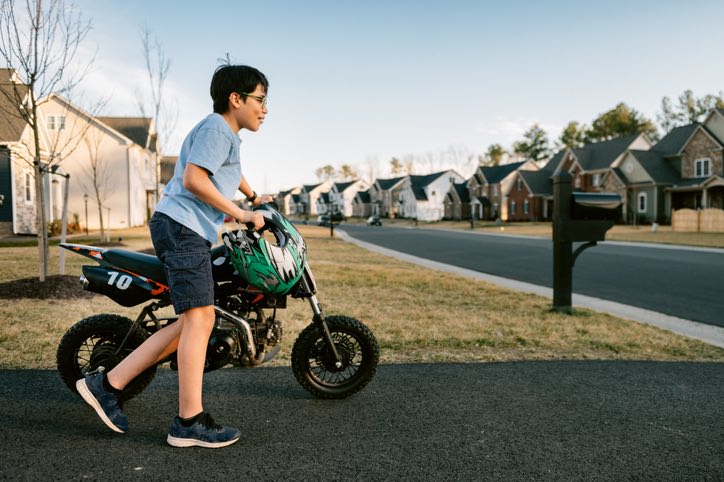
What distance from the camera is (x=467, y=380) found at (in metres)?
3.93

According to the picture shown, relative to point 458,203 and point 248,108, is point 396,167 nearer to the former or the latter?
point 458,203

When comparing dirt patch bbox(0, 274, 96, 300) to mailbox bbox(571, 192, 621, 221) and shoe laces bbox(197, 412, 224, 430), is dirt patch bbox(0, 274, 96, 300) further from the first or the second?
mailbox bbox(571, 192, 621, 221)

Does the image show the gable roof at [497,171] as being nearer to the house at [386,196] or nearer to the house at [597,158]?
the house at [597,158]

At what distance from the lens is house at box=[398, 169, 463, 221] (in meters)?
87.4

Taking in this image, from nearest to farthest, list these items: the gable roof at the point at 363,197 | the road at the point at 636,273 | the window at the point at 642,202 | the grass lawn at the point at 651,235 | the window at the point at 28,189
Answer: the road at the point at 636,273, the grass lawn at the point at 651,235, the window at the point at 28,189, the window at the point at 642,202, the gable roof at the point at 363,197

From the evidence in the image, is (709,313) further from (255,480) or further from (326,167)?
(326,167)

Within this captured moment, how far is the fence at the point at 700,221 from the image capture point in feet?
106

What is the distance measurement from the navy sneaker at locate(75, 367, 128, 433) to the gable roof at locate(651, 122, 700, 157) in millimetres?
54208

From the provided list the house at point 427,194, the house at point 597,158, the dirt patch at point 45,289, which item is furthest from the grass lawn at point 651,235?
the house at point 427,194

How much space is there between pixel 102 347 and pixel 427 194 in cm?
8622

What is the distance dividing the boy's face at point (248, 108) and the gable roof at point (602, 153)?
57.4m

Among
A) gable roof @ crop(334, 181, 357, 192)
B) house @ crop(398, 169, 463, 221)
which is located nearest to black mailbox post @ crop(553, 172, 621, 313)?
house @ crop(398, 169, 463, 221)

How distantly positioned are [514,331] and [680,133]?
5394cm

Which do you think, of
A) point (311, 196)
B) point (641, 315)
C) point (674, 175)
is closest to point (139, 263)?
point (641, 315)
